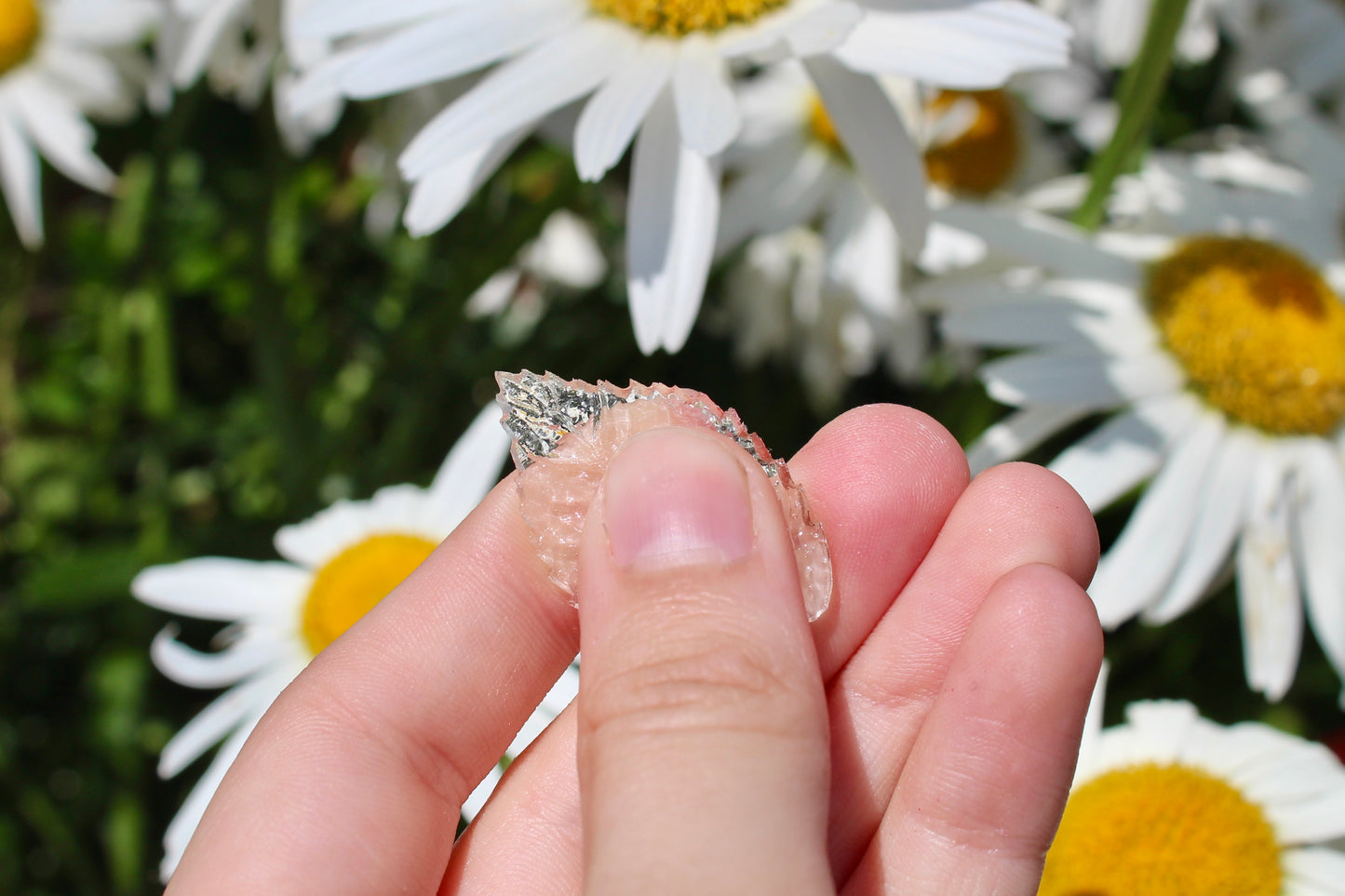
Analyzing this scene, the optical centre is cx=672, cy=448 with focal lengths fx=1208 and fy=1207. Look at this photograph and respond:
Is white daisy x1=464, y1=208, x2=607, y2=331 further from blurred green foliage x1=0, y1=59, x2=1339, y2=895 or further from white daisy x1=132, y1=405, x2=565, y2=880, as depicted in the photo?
white daisy x1=132, y1=405, x2=565, y2=880


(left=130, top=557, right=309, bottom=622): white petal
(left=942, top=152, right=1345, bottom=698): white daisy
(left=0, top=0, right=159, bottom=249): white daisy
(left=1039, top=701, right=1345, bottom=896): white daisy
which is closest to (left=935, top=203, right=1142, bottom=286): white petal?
(left=942, top=152, right=1345, bottom=698): white daisy

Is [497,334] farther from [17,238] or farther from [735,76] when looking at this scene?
→ [17,238]

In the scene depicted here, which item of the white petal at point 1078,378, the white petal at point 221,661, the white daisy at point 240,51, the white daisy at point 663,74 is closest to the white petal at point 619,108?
the white daisy at point 663,74

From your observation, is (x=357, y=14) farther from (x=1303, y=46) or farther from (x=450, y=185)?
(x=1303, y=46)

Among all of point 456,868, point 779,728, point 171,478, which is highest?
point 779,728

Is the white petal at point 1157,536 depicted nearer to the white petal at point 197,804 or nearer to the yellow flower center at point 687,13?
the yellow flower center at point 687,13

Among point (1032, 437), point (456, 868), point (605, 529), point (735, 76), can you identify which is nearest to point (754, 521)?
point (605, 529)

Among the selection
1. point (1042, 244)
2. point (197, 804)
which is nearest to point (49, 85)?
point (197, 804)
